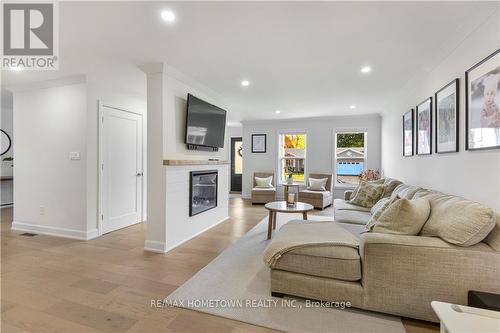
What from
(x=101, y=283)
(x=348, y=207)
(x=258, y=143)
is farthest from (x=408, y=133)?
(x=101, y=283)

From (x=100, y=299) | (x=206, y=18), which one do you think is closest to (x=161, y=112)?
(x=206, y=18)

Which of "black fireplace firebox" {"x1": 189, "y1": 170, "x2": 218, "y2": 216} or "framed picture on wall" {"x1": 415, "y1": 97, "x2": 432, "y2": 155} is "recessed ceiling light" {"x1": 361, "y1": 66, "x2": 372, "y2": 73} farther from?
"black fireplace firebox" {"x1": 189, "y1": 170, "x2": 218, "y2": 216}

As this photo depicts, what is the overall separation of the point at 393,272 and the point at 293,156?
537 cm

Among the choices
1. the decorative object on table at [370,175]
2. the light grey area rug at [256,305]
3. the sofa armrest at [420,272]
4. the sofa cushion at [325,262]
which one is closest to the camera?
the sofa armrest at [420,272]

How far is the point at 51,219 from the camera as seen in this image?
146 inches

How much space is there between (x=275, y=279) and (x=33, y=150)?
4265mm

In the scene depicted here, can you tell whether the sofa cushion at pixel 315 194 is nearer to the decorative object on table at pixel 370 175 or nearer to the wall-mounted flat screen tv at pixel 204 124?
the decorative object on table at pixel 370 175

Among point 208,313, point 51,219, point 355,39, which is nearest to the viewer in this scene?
point 208,313

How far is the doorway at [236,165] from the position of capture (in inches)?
344

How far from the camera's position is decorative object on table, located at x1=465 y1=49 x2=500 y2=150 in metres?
1.77

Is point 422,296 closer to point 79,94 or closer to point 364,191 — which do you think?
point 364,191

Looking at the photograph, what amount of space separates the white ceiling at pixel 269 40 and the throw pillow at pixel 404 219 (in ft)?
5.02

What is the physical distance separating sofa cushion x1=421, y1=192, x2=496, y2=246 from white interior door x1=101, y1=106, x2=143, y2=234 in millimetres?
4113

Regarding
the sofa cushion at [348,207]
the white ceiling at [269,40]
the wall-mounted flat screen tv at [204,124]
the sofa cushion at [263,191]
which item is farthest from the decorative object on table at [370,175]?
the wall-mounted flat screen tv at [204,124]
